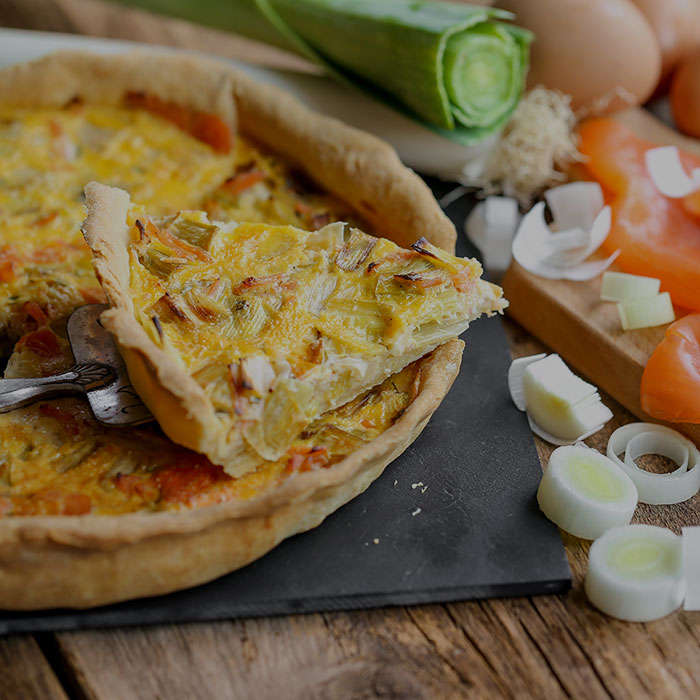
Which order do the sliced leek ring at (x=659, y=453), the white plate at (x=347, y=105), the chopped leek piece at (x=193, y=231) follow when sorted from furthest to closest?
the white plate at (x=347, y=105) < the chopped leek piece at (x=193, y=231) < the sliced leek ring at (x=659, y=453)

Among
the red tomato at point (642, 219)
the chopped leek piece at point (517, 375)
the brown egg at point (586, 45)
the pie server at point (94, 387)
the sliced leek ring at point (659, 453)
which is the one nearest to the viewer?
the pie server at point (94, 387)

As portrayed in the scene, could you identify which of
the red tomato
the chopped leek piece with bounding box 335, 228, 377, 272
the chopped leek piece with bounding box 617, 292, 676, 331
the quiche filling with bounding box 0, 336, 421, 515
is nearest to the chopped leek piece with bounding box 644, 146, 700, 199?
the red tomato

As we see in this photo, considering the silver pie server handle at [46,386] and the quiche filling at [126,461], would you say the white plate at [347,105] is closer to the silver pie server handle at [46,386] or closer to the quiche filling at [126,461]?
the quiche filling at [126,461]

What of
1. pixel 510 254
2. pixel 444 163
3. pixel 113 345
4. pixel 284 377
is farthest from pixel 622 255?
pixel 113 345

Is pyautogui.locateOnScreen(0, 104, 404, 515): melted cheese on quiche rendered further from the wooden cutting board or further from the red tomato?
the red tomato

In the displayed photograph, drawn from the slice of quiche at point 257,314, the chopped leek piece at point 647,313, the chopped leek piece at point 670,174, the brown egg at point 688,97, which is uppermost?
the brown egg at point 688,97

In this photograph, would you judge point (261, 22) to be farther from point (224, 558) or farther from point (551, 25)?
point (224, 558)

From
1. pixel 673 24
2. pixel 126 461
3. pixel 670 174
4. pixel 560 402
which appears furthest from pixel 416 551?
pixel 673 24

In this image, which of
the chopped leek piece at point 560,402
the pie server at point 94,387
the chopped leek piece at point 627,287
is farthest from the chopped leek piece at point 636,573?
the pie server at point 94,387
